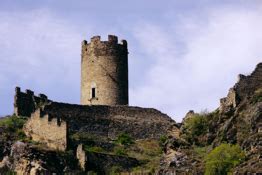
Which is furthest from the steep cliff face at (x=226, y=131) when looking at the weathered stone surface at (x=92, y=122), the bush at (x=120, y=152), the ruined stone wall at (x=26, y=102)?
the ruined stone wall at (x=26, y=102)

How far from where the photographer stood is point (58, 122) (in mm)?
71500

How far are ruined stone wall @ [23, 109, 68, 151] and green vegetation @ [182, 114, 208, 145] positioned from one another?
277 inches

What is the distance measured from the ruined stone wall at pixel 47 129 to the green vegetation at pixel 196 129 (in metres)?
7.04

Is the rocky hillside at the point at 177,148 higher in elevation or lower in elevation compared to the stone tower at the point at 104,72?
lower

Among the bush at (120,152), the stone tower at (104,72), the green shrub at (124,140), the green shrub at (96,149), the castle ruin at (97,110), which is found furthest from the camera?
the stone tower at (104,72)

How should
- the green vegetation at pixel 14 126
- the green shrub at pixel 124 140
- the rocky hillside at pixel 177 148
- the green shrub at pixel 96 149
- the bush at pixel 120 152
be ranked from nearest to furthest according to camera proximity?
the rocky hillside at pixel 177 148
the green shrub at pixel 96 149
the bush at pixel 120 152
the green vegetation at pixel 14 126
the green shrub at pixel 124 140

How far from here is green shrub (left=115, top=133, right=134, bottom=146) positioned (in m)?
74.7

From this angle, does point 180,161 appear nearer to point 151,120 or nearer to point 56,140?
point 56,140

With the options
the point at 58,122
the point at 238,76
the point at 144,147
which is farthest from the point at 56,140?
the point at 238,76

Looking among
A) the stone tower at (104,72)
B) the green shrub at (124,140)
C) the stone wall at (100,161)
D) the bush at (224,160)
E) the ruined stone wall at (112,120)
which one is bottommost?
the bush at (224,160)

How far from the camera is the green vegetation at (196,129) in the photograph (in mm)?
65562

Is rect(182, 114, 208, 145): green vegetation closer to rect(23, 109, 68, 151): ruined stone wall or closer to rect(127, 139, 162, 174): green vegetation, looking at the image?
rect(127, 139, 162, 174): green vegetation

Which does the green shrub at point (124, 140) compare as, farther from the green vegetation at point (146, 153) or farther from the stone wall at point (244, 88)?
the stone wall at point (244, 88)

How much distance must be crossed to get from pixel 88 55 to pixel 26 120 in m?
9.22
